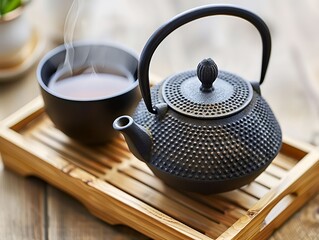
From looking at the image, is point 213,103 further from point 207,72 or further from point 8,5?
point 8,5

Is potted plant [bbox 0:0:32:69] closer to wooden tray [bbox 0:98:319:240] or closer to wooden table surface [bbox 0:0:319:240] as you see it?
wooden table surface [bbox 0:0:319:240]

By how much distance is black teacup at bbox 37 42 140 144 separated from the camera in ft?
3.54

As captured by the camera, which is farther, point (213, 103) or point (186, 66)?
point (186, 66)

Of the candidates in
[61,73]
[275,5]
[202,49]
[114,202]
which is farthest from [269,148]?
[275,5]

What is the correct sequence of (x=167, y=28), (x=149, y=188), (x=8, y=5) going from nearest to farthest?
(x=167, y=28)
(x=149, y=188)
(x=8, y=5)

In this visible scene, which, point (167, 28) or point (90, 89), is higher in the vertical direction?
point (167, 28)

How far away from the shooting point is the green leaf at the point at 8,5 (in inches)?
52.9

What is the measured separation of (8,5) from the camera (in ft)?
4.47

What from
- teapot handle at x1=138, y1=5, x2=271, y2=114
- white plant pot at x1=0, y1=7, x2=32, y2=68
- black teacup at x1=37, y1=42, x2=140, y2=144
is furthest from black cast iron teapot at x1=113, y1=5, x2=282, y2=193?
white plant pot at x1=0, y1=7, x2=32, y2=68

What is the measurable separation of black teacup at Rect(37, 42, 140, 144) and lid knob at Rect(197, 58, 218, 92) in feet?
0.54

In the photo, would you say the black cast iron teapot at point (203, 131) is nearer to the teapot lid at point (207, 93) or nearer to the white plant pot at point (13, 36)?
the teapot lid at point (207, 93)

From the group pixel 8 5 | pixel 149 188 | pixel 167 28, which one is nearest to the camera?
pixel 167 28

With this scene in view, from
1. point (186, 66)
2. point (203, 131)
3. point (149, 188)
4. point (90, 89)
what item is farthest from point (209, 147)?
point (186, 66)

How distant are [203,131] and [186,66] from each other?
521mm
